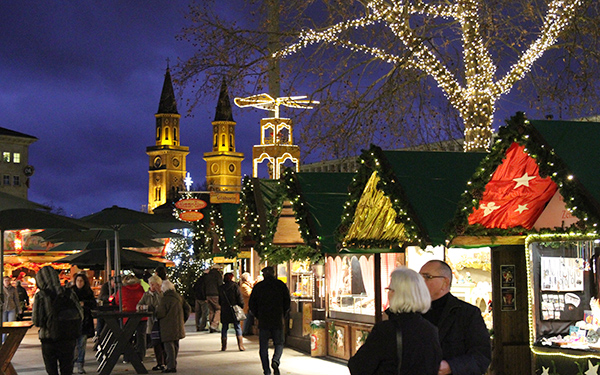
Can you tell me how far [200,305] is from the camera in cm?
2328

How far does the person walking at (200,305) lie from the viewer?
2217cm

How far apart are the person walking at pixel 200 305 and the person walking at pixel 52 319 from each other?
37.2 feet

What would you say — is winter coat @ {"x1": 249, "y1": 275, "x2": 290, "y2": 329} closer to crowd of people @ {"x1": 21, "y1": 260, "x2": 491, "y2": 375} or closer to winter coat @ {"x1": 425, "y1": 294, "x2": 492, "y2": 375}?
crowd of people @ {"x1": 21, "y1": 260, "x2": 491, "y2": 375}

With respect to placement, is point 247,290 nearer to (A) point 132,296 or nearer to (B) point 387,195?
(A) point 132,296

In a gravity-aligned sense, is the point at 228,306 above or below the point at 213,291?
below

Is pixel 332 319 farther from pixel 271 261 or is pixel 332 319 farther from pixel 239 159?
pixel 239 159

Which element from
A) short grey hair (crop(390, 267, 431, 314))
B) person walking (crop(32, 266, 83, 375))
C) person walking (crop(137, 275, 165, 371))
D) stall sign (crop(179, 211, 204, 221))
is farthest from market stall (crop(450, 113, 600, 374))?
stall sign (crop(179, 211, 204, 221))

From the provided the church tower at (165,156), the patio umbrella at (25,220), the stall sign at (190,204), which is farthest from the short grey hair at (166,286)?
the church tower at (165,156)

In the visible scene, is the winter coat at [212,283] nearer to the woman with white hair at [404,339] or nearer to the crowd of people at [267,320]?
the crowd of people at [267,320]

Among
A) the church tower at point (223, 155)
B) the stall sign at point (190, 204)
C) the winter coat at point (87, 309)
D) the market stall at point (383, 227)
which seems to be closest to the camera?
the market stall at point (383, 227)

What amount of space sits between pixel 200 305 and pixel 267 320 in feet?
37.0

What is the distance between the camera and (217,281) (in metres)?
21.8

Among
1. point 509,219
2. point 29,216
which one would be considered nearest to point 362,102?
point 509,219

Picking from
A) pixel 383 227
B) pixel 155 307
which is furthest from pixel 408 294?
pixel 155 307
